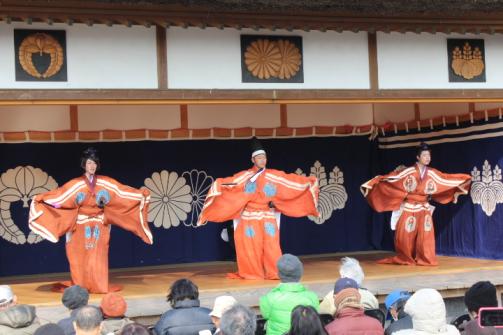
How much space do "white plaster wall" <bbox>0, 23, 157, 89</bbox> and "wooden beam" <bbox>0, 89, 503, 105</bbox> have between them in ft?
0.24

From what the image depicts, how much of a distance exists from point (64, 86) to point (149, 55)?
2.29 ft

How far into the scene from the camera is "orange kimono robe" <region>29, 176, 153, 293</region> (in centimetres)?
662

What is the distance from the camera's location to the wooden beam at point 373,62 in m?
6.75

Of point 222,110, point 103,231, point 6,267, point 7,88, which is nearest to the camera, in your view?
point 7,88

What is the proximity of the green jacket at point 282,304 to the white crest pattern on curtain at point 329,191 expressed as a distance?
4.95 m

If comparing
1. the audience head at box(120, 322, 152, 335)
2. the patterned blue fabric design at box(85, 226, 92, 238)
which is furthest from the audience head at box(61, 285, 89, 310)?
the patterned blue fabric design at box(85, 226, 92, 238)

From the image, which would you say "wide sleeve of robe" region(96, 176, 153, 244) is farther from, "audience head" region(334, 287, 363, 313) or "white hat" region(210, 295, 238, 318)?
"audience head" region(334, 287, 363, 313)

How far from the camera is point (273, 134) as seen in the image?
9.23m

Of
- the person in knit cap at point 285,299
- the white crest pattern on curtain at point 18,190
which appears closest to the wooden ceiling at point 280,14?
the person in knit cap at point 285,299

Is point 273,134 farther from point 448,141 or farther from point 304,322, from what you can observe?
point 304,322

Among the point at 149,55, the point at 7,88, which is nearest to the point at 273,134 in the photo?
the point at 149,55

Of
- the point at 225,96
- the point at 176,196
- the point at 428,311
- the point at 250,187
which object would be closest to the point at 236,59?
the point at 225,96

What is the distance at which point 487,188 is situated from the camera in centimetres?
810

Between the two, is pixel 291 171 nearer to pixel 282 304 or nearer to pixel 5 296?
pixel 282 304
